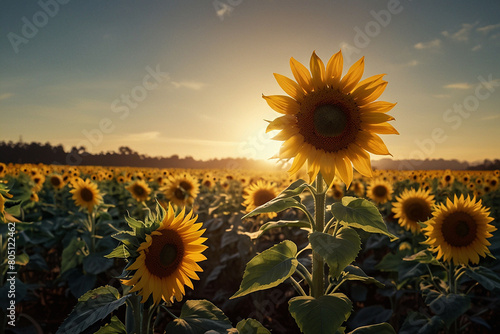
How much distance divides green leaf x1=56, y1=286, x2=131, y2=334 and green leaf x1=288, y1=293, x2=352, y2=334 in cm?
95

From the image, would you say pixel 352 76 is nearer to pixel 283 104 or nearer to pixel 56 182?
pixel 283 104

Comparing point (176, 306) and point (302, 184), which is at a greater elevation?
point (302, 184)

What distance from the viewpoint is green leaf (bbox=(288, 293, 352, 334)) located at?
5.46 feet

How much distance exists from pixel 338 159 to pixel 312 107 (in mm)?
334

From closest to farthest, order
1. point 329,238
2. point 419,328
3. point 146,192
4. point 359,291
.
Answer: point 329,238 < point 419,328 < point 359,291 < point 146,192

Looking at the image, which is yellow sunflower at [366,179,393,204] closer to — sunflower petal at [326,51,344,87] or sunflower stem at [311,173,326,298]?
sunflower stem at [311,173,326,298]

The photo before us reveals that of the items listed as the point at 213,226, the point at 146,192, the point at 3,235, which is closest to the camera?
the point at 3,235

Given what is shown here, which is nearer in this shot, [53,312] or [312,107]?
[312,107]

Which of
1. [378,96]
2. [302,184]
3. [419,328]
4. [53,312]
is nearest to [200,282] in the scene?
[53,312]

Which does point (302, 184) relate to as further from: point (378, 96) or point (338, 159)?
point (378, 96)

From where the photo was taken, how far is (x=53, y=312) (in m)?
5.41

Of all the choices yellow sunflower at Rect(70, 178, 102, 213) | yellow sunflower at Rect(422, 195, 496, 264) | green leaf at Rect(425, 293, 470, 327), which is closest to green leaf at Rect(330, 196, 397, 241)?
green leaf at Rect(425, 293, 470, 327)

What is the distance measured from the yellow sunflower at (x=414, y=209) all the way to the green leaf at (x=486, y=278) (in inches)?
72.9

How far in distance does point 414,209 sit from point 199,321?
174 inches
